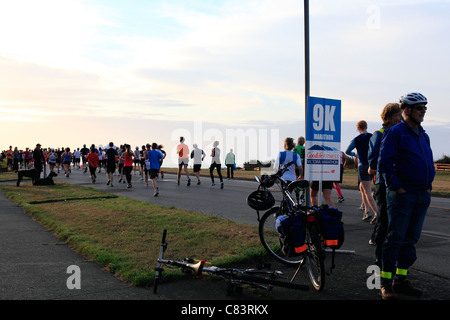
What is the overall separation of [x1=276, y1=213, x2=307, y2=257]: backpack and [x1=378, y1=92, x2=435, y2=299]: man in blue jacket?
930 mm

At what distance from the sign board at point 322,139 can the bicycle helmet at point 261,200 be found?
1.30m

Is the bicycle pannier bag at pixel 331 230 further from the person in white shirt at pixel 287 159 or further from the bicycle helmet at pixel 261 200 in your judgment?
the person in white shirt at pixel 287 159

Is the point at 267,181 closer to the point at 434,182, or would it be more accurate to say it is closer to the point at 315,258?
the point at 315,258

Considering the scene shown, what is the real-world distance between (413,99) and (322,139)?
115 inches

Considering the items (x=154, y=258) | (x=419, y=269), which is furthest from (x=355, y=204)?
(x=154, y=258)

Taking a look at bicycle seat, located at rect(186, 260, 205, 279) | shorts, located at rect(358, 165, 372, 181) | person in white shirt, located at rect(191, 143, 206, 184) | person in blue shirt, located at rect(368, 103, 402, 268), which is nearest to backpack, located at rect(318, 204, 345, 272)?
person in blue shirt, located at rect(368, 103, 402, 268)

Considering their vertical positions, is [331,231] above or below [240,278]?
above

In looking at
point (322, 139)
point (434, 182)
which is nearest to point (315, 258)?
point (322, 139)

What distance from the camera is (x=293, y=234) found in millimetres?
5082

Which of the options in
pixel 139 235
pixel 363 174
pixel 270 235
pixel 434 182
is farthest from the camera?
pixel 434 182

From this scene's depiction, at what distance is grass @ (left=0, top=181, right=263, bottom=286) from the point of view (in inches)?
249

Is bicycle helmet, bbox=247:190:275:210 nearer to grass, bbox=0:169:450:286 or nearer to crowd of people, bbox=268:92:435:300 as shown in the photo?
grass, bbox=0:169:450:286

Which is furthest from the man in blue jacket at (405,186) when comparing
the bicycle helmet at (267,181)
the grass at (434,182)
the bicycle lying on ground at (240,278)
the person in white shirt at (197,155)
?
the person in white shirt at (197,155)

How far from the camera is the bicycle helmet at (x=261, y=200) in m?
6.57
